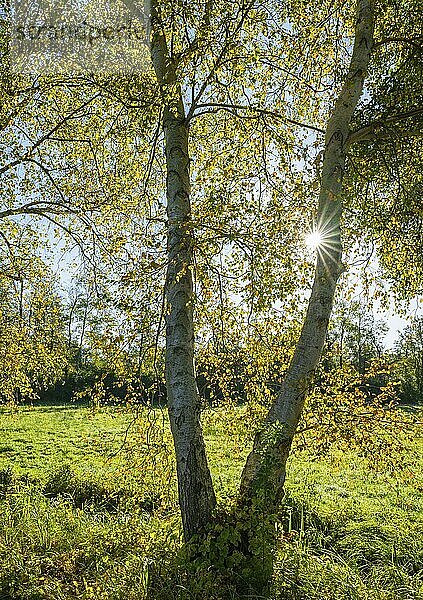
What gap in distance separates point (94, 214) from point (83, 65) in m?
2.29

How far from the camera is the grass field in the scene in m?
4.79

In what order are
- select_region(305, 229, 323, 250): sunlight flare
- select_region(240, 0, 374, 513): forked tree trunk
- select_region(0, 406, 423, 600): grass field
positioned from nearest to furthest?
1. select_region(0, 406, 423, 600): grass field
2. select_region(240, 0, 374, 513): forked tree trunk
3. select_region(305, 229, 323, 250): sunlight flare

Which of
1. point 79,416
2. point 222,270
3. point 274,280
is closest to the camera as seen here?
point 274,280

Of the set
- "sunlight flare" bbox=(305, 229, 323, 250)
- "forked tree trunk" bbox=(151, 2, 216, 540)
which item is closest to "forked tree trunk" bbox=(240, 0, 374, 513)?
"sunlight flare" bbox=(305, 229, 323, 250)

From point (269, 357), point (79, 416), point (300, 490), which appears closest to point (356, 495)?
point (300, 490)

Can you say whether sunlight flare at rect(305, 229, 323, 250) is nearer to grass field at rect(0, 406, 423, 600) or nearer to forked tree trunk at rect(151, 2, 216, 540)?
forked tree trunk at rect(151, 2, 216, 540)

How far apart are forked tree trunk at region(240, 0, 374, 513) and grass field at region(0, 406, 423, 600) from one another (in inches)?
21.9

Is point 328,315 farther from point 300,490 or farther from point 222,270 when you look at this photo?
point 300,490

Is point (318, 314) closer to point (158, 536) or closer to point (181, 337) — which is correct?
point (181, 337)

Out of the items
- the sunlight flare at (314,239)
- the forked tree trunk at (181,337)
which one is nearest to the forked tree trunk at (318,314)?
the sunlight flare at (314,239)

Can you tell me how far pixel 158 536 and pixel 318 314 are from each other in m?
2.83

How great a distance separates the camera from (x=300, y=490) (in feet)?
34.7

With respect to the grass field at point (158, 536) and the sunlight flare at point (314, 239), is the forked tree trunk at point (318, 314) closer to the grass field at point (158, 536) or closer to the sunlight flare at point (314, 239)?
the sunlight flare at point (314, 239)

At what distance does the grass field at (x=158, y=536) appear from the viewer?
4793mm
